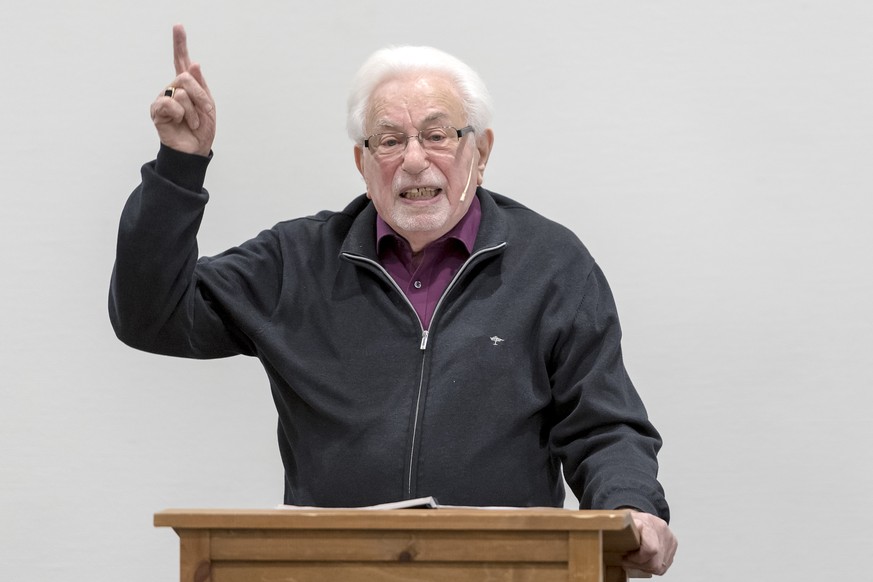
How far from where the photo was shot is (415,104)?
8.47ft

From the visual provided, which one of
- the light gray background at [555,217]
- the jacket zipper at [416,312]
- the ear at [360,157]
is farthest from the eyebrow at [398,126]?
the light gray background at [555,217]

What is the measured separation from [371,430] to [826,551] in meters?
1.37

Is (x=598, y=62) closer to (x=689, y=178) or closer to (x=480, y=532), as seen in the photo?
(x=689, y=178)

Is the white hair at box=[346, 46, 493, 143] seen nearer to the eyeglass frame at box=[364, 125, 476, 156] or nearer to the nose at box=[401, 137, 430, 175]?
the eyeglass frame at box=[364, 125, 476, 156]

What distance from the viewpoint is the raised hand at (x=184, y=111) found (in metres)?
2.28

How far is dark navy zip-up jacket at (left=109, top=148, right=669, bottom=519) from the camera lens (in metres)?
2.37

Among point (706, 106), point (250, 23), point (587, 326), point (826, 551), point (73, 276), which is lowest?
point (826, 551)

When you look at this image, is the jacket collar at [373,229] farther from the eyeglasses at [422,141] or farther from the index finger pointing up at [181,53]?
the index finger pointing up at [181,53]

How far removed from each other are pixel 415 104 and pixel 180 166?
0.50 meters

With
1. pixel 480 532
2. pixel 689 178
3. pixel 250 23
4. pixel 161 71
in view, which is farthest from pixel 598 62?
pixel 480 532

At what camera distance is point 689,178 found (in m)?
3.33

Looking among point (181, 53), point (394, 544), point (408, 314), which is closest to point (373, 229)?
point (408, 314)

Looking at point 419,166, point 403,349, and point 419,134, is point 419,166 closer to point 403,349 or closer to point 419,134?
point 419,134

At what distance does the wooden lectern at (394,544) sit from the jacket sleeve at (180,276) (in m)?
0.76
